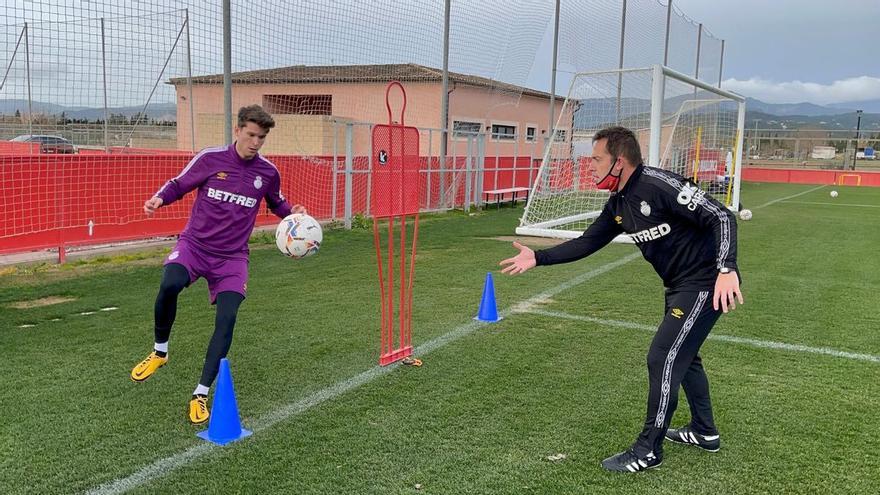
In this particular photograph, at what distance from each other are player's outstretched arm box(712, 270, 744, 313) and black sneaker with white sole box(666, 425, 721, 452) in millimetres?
930

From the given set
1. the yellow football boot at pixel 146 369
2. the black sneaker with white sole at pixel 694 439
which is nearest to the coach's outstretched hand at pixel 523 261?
the black sneaker with white sole at pixel 694 439

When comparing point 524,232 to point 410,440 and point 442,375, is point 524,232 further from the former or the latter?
point 410,440

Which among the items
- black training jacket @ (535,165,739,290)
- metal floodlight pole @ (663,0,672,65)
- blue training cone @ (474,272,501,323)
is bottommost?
blue training cone @ (474,272,501,323)

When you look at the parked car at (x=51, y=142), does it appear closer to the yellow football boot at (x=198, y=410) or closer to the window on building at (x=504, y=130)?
the yellow football boot at (x=198, y=410)

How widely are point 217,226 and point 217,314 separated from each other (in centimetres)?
57

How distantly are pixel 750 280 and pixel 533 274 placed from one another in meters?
2.81

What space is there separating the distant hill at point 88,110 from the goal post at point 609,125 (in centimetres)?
673

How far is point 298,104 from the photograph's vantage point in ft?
59.7

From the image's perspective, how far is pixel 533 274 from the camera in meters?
9.05

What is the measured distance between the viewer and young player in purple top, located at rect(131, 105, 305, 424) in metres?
4.16

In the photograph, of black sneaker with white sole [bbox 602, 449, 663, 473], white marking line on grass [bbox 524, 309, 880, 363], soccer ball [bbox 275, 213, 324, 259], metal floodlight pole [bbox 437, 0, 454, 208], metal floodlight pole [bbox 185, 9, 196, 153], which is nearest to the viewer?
black sneaker with white sole [bbox 602, 449, 663, 473]

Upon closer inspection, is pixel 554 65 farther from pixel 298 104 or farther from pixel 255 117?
pixel 255 117

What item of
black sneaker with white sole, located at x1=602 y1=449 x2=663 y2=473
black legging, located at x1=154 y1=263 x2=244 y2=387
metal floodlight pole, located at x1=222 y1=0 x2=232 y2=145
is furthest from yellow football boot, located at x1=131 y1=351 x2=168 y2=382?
metal floodlight pole, located at x1=222 y1=0 x2=232 y2=145

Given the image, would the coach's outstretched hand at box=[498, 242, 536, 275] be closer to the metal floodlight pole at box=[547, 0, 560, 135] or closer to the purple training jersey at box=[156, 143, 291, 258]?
the purple training jersey at box=[156, 143, 291, 258]
